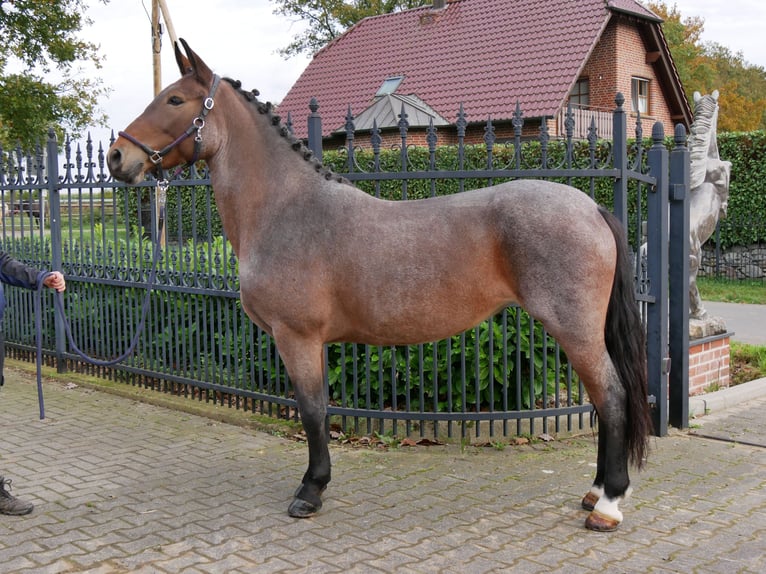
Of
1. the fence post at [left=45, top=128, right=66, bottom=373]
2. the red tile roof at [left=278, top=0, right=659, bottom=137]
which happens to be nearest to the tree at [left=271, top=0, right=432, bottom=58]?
the red tile roof at [left=278, top=0, right=659, bottom=137]

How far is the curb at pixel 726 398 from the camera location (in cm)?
627

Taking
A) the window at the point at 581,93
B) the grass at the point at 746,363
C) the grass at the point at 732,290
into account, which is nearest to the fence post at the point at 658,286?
the grass at the point at 746,363

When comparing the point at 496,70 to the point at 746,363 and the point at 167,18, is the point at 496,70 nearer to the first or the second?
the point at 167,18

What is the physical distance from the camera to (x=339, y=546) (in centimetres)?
376

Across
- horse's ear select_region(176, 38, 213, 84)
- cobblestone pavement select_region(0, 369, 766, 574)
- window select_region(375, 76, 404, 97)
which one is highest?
window select_region(375, 76, 404, 97)

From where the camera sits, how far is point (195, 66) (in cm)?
420

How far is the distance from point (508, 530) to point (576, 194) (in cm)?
184

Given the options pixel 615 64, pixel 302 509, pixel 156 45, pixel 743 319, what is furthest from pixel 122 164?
pixel 615 64

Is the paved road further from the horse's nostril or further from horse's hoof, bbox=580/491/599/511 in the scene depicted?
the horse's nostril

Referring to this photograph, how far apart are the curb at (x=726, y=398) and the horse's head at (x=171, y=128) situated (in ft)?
15.0

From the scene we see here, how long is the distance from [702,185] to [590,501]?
4420 millimetres

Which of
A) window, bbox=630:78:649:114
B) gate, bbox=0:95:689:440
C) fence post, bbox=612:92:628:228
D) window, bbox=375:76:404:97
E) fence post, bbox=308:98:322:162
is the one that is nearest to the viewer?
fence post, bbox=612:92:628:228

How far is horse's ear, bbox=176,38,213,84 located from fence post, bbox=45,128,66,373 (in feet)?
14.6

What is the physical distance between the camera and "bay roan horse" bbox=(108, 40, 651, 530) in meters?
3.86
